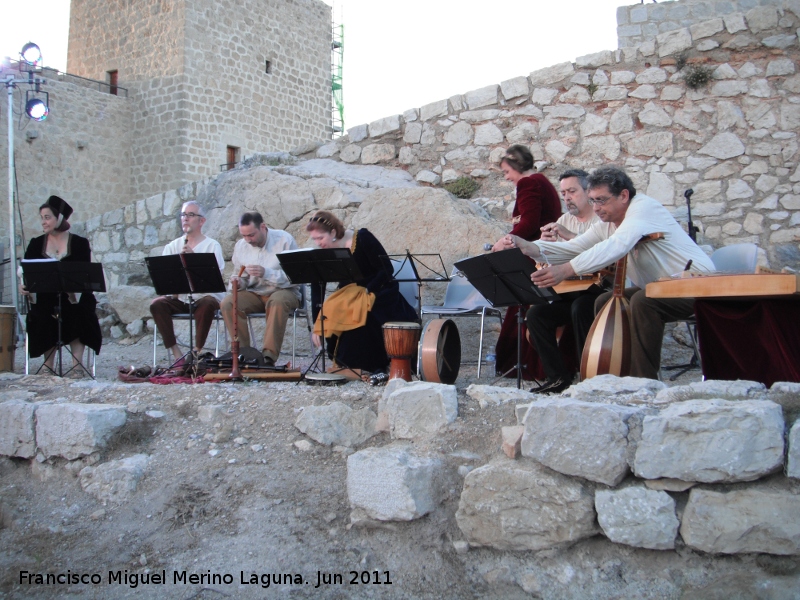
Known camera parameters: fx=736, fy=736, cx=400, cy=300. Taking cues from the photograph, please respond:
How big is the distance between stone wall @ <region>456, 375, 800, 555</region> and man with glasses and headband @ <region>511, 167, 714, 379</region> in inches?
23.9

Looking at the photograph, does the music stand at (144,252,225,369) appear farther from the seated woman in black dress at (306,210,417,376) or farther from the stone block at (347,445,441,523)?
the stone block at (347,445,441,523)

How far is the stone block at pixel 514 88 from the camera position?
7480 millimetres

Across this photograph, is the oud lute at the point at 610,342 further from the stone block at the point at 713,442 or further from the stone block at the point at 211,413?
the stone block at the point at 211,413

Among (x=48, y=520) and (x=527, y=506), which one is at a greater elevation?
(x=527, y=506)

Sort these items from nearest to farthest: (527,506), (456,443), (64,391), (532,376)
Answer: (527,506) → (456,443) → (64,391) → (532,376)

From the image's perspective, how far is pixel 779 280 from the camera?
2879 millimetres

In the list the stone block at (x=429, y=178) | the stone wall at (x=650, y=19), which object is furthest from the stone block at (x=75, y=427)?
the stone wall at (x=650, y=19)

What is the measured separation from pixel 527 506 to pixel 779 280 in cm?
132

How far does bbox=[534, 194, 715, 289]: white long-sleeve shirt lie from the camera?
3.44 m

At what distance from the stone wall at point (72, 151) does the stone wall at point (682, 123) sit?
9825mm

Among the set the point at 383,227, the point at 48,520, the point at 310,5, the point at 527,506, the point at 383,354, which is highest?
the point at 310,5

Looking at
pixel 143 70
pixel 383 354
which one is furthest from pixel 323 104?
pixel 383 354

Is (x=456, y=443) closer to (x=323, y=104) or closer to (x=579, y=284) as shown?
(x=579, y=284)

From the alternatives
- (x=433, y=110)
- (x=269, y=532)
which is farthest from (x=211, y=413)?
(x=433, y=110)
